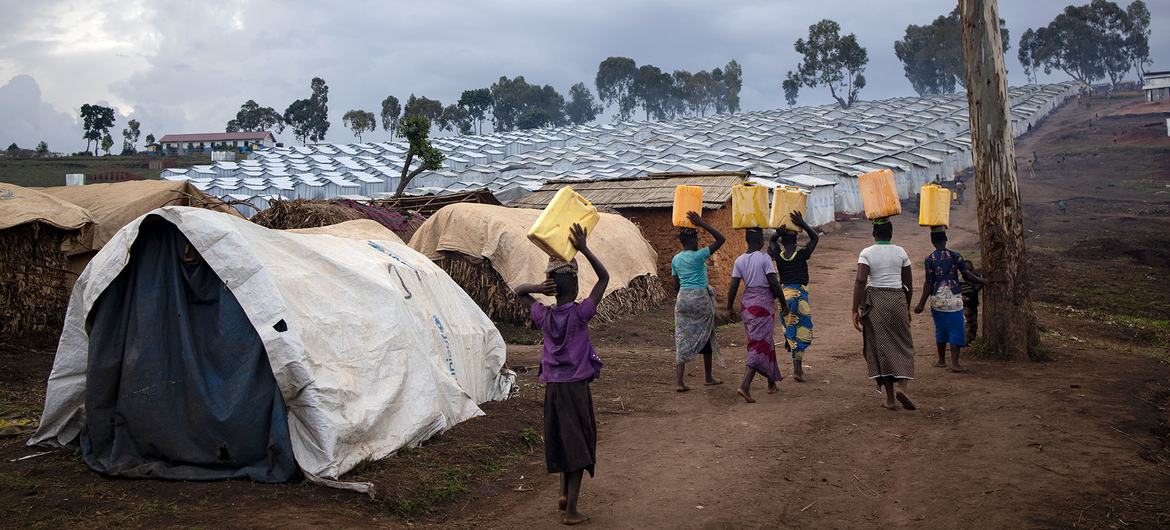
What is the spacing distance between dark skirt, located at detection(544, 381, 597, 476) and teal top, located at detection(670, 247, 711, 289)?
3493 mm

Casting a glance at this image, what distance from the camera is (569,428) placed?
476cm

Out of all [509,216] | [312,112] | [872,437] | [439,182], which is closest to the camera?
[872,437]

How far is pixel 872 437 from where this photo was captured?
6363mm

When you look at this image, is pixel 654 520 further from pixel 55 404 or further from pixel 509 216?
pixel 509 216

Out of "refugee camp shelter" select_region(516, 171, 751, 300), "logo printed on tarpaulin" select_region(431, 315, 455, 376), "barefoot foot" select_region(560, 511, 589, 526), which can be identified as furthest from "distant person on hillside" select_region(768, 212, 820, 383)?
"refugee camp shelter" select_region(516, 171, 751, 300)

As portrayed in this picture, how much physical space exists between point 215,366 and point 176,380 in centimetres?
26

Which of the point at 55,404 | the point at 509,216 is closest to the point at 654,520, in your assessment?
the point at 55,404

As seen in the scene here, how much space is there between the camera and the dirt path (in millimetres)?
4824

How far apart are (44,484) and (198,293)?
1.40 metres

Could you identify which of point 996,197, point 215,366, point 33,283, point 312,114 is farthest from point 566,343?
point 312,114

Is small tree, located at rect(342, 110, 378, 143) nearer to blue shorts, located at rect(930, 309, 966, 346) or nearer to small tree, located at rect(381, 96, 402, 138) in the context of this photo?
small tree, located at rect(381, 96, 402, 138)

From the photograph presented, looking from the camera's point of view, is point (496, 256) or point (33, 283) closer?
point (33, 283)

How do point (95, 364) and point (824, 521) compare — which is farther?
point (95, 364)

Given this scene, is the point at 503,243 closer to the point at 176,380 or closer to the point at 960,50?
the point at 176,380
